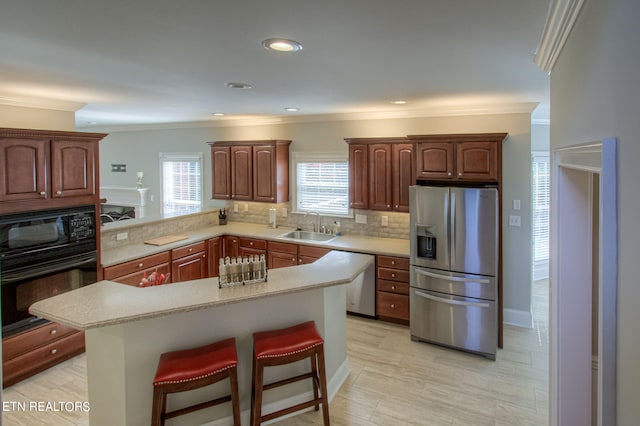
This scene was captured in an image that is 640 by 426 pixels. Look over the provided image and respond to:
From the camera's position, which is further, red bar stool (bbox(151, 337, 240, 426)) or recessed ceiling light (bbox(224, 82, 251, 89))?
recessed ceiling light (bbox(224, 82, 251, 89))

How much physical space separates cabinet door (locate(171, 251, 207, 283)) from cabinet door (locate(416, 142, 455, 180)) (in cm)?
306

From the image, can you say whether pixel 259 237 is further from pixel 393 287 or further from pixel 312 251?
pixel 393 287

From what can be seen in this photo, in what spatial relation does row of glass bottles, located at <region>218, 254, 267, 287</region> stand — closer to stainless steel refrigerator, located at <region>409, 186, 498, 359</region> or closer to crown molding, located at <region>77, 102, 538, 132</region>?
stainless steel refrigerator, located at <region>409, 186, 498, 359</region>

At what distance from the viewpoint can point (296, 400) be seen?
2.96 metres

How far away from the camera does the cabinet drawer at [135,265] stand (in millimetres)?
3980

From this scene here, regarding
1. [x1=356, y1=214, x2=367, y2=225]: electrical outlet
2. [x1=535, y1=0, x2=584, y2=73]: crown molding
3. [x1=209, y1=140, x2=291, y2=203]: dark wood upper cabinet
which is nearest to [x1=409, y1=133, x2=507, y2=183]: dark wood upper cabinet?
[x1=356, y1=214, x2=367, y2=225]: electrical outlet

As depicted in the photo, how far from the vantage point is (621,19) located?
98 centimetres

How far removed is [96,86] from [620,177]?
3.83 meters

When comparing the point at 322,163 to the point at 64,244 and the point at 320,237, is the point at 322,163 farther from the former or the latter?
the point at 64,244

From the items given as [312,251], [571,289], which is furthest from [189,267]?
[571,289]

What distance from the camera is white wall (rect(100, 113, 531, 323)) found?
438 centimetres

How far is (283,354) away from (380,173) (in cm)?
292

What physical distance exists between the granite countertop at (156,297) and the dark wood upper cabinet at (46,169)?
1.28 m

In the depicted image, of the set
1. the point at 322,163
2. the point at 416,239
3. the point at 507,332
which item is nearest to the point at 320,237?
the point at 322,163
